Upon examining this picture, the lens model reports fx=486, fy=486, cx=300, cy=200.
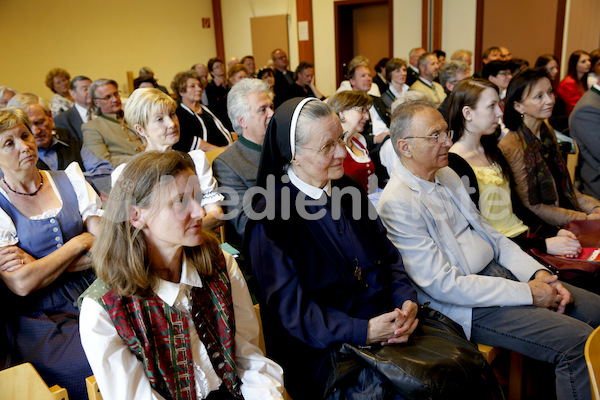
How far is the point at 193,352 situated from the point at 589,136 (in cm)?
333

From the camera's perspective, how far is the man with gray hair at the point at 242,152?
2.38 metres

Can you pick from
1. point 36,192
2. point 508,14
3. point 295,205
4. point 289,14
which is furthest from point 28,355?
point 289,14

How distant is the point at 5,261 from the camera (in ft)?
5.63

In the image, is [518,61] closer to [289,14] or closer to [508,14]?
[508,14]

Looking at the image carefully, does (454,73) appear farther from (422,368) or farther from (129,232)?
(129,232)

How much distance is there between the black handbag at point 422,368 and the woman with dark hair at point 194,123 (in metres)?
2.55

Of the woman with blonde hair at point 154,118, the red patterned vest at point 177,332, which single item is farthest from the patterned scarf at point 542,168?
the red patterned vest at point 177,332

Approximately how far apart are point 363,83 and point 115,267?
4327 millimetres

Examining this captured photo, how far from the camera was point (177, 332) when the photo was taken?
1.33 metres

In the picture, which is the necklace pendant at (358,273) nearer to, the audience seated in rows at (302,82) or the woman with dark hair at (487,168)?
the woman with dark hair at (487,168)

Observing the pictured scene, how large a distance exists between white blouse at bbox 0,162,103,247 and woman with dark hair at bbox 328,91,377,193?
1.46 meters

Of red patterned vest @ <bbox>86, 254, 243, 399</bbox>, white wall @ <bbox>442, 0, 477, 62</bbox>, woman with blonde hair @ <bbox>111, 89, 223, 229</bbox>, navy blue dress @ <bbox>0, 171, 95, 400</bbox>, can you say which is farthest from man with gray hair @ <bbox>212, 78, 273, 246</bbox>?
white wall @ <bbox>442, 0, 477, 62</bbox>

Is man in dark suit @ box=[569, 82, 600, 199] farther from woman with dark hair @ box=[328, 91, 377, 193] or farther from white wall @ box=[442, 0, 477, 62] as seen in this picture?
white wall @ box=[442, 0, 477, 62]

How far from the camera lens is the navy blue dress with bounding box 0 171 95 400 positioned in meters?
1.61
